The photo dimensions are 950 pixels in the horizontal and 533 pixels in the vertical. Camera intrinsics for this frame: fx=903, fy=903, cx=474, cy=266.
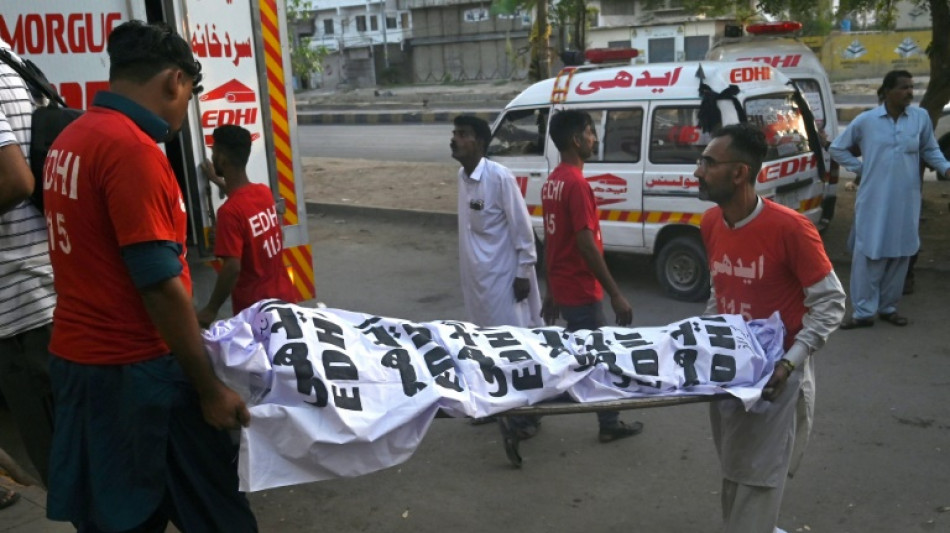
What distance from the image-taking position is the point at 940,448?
4785mm

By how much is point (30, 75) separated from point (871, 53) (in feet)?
117

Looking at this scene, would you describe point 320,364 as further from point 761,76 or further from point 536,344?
point 761,76

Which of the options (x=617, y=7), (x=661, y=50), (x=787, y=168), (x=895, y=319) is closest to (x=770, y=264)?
(x=895, y=319)

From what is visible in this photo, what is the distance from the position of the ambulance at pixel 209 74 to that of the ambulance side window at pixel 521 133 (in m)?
Answer: 3.95

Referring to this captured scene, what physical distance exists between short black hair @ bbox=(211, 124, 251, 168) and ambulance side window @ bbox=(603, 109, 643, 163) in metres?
4.48

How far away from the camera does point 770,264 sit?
3256 millimetres

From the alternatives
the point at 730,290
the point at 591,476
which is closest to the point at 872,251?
the point at 591,476

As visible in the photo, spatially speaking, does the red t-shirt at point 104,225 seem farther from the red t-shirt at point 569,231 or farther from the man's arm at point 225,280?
the red t-shirt at point 569,231

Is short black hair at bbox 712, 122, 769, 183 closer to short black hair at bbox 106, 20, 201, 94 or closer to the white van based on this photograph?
short black hair at bbox 106, 20, 201, 94

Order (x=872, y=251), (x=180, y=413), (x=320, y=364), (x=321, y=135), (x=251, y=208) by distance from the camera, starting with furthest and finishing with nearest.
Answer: (x=321, y=135) < (x=872, y=251) < (x=251, y=208) < (x=320, y=364) < (x=180, y=413)

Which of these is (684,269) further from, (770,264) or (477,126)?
(770,264)

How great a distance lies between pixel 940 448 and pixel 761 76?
4.08 m

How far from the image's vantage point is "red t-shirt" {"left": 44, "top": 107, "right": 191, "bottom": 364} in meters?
2.49

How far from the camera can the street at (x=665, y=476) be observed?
13.9 ft
